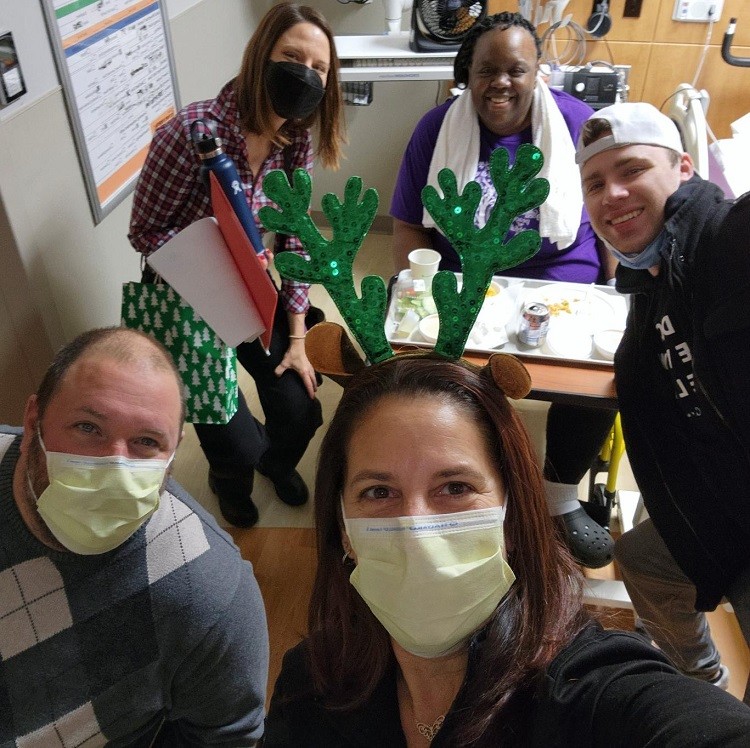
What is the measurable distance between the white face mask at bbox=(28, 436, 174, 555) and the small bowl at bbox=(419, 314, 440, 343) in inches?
32.3

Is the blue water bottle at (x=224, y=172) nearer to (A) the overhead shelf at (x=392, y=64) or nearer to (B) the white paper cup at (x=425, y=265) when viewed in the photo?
(B) the white paper cup at (x=425, y=265)

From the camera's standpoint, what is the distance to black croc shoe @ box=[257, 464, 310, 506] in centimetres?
229

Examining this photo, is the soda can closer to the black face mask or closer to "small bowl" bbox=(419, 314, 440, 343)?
"small bowl" bbox=(419, 314, 440, 343)

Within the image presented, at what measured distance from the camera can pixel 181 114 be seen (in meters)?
1.75

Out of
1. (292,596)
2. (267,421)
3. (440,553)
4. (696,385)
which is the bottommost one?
(292,596)

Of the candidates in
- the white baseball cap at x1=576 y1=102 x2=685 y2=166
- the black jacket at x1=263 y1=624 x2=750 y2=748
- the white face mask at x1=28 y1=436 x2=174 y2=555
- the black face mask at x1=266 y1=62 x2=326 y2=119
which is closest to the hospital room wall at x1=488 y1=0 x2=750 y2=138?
the black face mask at x1=266 y1=62 x2=326 y2=119

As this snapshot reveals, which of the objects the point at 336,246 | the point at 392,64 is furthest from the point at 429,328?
the point at 392,64

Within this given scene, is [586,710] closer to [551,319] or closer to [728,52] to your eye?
[551,319]

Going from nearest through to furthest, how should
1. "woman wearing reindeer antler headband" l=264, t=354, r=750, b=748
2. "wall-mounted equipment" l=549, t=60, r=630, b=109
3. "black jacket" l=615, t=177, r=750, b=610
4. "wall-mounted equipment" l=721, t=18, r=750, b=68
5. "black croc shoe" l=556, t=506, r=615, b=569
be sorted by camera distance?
"woman wearing reindeer antler headband" l=264, t=354, r=750, b=748 < "black jacket" l=615, t=177, r=750, b=610 < "black croc shoe" l=556, t=506, r=615, b=569 < "wall-mounted equipment" l=549, t=60, r=630, b=109 < "wall-mounted equipment" l=721, t=18, r=750, b=68

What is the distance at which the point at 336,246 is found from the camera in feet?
3.33

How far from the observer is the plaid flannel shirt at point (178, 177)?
171 centimetres

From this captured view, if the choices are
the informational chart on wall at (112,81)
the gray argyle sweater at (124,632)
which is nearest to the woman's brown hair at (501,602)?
the gray argyle sweater at (124,632)

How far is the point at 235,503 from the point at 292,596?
0.38 m

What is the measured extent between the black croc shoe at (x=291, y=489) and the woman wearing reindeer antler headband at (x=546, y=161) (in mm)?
831
